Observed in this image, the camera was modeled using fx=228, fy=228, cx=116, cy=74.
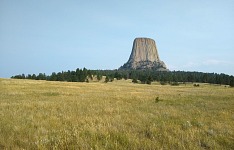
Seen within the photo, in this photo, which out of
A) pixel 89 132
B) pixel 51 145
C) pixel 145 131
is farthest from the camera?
pixel 145 131

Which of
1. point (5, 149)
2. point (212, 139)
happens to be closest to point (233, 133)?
point (212, 139)

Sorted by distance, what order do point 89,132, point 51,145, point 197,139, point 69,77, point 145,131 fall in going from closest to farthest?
point 51,145 → point 197,139 → point 89,132 → point 145,131 → point 69,77

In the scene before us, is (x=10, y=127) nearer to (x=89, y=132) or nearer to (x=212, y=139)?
(x=89, y=132)

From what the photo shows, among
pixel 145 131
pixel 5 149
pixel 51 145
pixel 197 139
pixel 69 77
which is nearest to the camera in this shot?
pixel 5 149

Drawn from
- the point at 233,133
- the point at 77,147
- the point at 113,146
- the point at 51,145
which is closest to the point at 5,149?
the point at 51,145

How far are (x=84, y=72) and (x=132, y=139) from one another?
4812 inches

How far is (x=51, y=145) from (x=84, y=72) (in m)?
122

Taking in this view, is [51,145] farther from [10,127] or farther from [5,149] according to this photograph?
[10,127]

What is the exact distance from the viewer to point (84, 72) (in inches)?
5007

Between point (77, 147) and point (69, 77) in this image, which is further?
point (69, 77)

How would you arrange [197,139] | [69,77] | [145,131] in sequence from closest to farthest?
[197,139], [145,131], [69,77]

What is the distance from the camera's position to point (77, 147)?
587cm

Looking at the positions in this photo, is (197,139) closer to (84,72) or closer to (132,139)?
(132,139)

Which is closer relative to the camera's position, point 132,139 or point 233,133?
point 132,139
